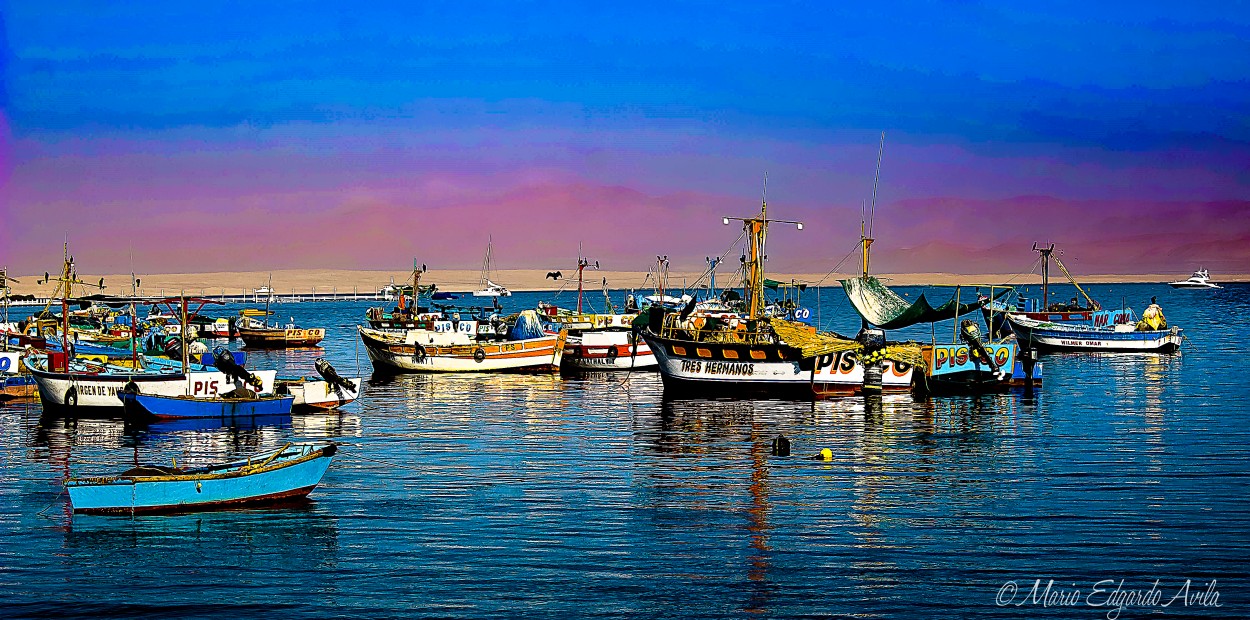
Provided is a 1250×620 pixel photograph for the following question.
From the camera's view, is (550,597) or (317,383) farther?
(317,383)

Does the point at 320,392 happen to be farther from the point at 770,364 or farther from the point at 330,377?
the point at 770,364

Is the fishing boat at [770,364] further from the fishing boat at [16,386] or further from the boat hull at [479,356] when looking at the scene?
the fishing boat at [16,386]

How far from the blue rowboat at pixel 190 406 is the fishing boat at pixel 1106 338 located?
6006 cm

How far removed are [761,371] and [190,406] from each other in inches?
1016

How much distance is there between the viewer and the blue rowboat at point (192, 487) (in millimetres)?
26688

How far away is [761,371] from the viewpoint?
181 feet

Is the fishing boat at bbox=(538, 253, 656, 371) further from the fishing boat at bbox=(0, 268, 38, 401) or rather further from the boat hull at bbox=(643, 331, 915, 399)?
the fishing boat at bbox=(0, 268, 38, 401)

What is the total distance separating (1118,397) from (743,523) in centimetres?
3611

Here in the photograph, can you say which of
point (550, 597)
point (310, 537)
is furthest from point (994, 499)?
point (310, 537)

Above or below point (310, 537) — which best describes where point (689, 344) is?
above

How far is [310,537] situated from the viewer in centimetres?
2553

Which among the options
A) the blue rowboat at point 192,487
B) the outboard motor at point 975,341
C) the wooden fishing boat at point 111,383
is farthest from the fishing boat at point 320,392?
the outboard motor at point 975,341

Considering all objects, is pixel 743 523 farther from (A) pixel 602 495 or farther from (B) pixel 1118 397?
(B) pixel 1118 397

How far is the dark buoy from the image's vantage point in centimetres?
3716
